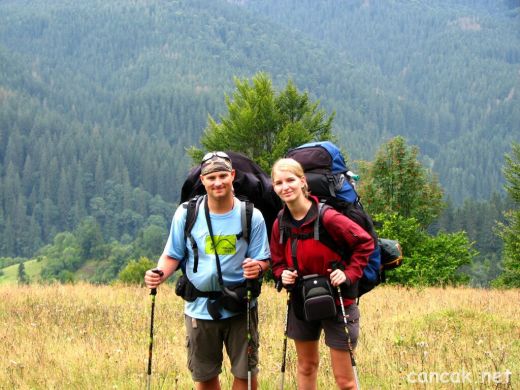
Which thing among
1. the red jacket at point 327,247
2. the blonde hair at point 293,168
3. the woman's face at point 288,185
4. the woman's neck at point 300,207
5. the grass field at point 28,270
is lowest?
the grass field at point 28,270

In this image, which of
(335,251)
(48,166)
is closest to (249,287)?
(335,251)

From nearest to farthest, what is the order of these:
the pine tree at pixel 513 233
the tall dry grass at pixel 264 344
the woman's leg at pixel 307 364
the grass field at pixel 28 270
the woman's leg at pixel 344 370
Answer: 1. the woman's leg at pixel 344 370
2. the woman's leg at pixel 307 364
3. the tall dry grass at pixel 264 344
4. the pine tree at pixel 513 233
5. the grass field at pixel 28 270

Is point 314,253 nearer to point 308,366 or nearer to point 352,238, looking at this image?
point 352,238

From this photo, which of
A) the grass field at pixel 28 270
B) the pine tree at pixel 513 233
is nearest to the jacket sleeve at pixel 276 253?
the pine tree at pixel 513 233

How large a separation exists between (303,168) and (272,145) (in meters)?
20.6

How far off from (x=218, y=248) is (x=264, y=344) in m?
3.24

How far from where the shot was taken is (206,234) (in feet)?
14.6

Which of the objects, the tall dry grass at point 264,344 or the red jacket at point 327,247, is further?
the tall dry grass at point 264,344

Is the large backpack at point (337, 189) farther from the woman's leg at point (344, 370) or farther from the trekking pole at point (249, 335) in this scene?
the trekking pole at point (249, 335)

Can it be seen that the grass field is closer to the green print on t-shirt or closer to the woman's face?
the green print on t-shirt

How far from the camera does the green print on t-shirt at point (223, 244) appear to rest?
4430mm

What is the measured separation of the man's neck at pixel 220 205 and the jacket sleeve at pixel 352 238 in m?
0.73

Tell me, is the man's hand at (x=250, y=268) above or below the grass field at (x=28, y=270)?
above

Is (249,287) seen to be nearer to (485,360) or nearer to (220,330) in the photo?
(220,330)
